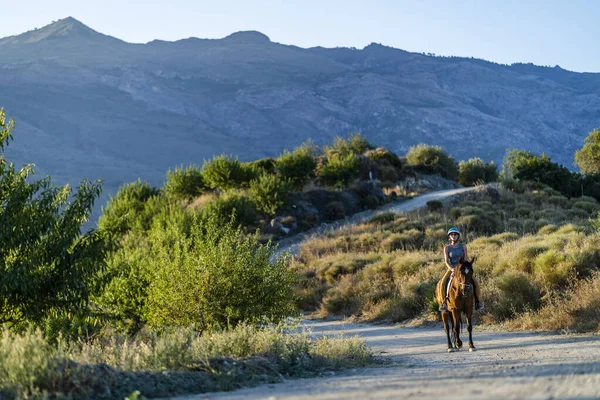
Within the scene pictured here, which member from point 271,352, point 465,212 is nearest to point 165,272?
point 271,352

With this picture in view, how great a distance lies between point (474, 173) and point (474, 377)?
2278 inches

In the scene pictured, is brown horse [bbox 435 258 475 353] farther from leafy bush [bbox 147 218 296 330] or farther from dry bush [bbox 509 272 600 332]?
leafy bush [bbox 147 218 296 330]

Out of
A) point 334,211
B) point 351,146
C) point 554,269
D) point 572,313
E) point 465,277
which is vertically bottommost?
point 572,313

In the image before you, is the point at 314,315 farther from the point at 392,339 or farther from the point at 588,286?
the point at 588,286

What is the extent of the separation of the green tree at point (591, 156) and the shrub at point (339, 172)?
32.0 meters

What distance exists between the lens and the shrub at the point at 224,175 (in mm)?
52719

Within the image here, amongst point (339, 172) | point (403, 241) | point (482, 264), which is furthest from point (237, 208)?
point (482, 264)

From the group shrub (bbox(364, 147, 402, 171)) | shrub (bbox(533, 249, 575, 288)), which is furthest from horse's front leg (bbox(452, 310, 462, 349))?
shrub (bbox(364, 147, 402, 171))

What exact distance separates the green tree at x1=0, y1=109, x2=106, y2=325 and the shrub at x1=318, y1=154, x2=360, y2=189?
133ft

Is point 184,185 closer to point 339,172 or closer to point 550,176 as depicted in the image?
point 339,172

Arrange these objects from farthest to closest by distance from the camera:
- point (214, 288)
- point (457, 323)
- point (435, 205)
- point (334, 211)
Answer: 1. point (334, 211)
2. point (435, 205)
3. point (214, 288)
4. point (457, 323)

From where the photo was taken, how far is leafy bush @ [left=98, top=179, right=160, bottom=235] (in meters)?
40.0

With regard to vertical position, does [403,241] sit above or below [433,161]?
below

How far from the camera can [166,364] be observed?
379 inches
